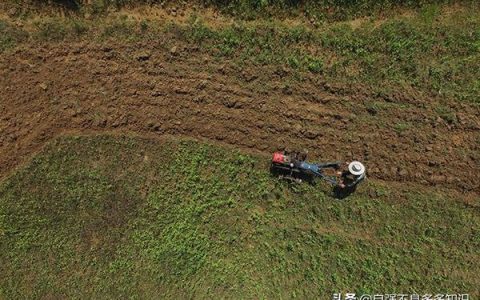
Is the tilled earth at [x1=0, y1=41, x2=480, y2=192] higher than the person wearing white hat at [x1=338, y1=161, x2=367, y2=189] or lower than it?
higher

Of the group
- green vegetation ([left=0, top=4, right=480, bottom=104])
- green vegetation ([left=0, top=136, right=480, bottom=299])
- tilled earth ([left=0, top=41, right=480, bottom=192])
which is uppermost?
green vegetation ([left=0, top=4, right=480, bottom=104])

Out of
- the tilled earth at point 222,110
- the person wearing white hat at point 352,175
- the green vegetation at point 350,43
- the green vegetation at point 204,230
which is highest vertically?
the green vegetation at point 350,43

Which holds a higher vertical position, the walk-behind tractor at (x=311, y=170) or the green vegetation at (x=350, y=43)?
the green vegetation at (x=350, y=43)

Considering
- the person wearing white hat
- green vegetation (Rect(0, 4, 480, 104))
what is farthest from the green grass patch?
the person wearing white hat

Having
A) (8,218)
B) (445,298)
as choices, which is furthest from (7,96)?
(445,298)

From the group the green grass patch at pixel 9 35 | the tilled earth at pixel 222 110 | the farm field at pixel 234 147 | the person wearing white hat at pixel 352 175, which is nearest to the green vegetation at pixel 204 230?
the farm field at pixel 234 147

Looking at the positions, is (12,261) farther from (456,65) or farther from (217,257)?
(456,65)

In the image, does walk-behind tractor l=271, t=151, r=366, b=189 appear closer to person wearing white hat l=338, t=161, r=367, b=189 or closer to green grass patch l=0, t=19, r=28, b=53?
person wearing white hat l=338, t=161, r=367, b=189

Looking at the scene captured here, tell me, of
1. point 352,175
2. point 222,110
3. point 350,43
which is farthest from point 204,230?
point 350,43

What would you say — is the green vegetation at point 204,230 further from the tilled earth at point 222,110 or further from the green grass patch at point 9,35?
the green grass patch at point 9,35
